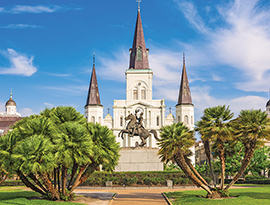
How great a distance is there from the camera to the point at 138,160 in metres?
34.4

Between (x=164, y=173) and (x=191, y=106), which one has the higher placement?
(x=191, y=106)

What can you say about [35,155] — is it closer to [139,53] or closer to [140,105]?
[140,105]

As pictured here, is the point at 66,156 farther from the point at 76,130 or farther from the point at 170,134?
the point at 170,134

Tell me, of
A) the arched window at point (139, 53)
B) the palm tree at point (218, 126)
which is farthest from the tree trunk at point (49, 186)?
the arched window at point (139, 53)

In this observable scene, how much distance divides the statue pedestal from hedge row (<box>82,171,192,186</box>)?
1379 mm

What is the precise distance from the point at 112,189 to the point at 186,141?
45.1 ft

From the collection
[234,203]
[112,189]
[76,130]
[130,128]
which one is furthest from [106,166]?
[130,128]

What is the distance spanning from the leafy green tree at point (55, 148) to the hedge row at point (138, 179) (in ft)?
36.6

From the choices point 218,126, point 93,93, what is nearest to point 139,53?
point 93,93

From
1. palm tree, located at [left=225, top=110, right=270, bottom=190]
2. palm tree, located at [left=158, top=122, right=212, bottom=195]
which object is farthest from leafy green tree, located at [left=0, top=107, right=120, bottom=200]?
palm tree, located at [left=225, top=110, right=270, bottom=190]

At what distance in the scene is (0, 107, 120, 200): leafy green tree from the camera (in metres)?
17.8

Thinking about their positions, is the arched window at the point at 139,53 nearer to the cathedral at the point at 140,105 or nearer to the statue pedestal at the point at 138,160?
the cathedral at the point at 140,105

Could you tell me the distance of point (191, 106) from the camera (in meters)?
83.6

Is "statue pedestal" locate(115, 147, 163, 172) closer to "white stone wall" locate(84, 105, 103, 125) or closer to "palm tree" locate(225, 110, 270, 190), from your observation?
"palm tree" locate(225, 110, 270, 190)
